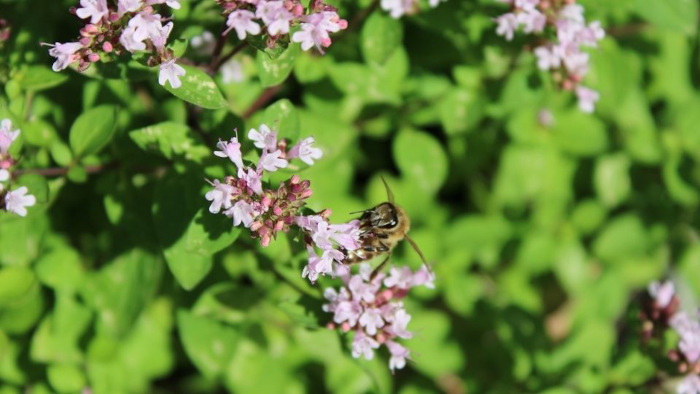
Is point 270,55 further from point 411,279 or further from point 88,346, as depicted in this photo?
point 88,346

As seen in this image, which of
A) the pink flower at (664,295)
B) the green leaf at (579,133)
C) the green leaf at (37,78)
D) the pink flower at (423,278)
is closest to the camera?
the pink flower at (423,278)

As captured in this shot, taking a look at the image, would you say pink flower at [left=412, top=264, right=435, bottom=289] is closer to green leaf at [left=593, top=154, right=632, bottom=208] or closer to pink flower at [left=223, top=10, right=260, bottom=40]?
pink flower at [left=223, top=10, right=260, bottom=40]

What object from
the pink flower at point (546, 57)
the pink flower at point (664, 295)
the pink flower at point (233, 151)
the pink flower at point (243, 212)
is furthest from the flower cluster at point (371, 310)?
the pink flower at point (664, 295)

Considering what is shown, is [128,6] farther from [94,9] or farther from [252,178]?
[252,178]

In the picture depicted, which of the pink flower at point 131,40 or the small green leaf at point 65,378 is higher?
the pink flower at point 131,40

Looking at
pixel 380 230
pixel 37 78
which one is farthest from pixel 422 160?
pixel 37 78

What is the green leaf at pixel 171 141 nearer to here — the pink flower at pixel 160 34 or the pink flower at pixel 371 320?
the pink flower at pixel 160 34

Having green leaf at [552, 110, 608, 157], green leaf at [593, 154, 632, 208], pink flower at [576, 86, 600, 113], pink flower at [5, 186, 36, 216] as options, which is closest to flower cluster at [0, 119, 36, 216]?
pink flower at [5, 186, 36, 216]
